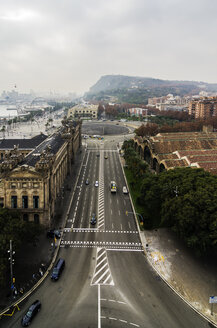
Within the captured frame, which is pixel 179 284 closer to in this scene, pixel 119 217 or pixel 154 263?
pixel 154 263

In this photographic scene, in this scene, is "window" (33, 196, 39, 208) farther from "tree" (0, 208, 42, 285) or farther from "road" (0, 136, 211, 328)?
"road" (0, 136, 211, 328)

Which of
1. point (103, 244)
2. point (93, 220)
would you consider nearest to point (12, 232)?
point (103, 244)

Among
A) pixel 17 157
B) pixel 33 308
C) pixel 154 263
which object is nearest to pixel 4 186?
pixel 17 157

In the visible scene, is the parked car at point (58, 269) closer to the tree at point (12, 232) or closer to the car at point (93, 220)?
the tree at point (12, 232)

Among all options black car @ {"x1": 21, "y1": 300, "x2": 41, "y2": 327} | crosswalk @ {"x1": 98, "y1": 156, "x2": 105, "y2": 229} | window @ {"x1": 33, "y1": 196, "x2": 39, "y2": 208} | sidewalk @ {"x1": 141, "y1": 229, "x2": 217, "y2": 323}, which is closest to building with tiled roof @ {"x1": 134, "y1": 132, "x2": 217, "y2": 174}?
crosswalk @ {"x1": 98, "y1": 156, "x2": 105, "y2": 229}

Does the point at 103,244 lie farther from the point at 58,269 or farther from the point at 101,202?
the point at 101,202
